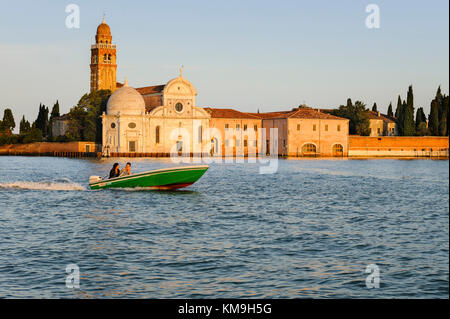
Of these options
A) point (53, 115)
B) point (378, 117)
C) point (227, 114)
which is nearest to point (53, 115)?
point (53, 115)

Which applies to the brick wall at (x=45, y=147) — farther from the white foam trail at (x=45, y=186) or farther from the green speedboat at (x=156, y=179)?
the green speedboat at (x=156, y=179)

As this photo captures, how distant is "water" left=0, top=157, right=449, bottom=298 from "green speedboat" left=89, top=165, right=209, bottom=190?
63cm

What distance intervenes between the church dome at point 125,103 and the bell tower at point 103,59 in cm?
1181

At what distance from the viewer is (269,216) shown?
2038cm

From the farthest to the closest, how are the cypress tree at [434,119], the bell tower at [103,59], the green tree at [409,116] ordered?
1. the bell tower at [103,59]
2. the cypress tree at [434,119]
3. the green tree at [409,116]

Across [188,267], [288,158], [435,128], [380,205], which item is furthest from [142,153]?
[188,267]

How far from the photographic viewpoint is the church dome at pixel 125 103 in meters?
76.4

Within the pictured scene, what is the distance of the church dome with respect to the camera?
76.4 meters

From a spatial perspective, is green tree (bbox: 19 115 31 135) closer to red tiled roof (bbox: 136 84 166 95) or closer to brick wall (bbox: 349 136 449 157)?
red tiled roof (bbox: 136 84 166 95)

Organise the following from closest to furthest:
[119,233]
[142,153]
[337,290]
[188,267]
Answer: [337,290] → [188,267] → [119,233] → [142,153]

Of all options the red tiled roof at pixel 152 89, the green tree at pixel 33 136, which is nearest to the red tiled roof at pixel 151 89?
the red tiled roof at pixel 152 89
